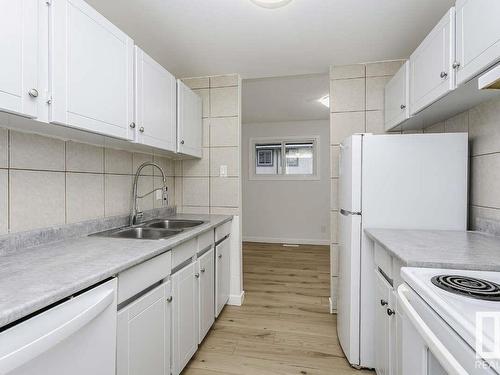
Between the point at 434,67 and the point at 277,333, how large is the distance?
2.10 m

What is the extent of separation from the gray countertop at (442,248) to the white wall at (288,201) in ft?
11.3

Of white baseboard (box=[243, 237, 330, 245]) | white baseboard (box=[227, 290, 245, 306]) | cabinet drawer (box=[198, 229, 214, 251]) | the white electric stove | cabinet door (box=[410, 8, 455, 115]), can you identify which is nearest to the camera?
the white electric stove

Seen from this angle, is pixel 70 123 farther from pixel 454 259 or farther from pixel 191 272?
pixel 454 259

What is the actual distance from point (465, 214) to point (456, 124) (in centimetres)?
70

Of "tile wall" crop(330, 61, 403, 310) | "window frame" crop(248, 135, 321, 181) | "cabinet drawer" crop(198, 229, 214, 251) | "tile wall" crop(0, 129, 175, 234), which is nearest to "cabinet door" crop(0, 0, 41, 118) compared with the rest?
"tile wall" crop(0, 129, 175, 234)

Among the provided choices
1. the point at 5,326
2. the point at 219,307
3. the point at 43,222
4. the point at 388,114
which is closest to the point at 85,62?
the point at 43,222

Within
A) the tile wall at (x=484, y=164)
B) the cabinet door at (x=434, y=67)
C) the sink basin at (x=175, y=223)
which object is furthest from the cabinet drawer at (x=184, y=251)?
the tile wall at (x=484, y=164)

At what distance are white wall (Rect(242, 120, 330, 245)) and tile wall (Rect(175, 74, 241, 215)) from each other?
2.68 m

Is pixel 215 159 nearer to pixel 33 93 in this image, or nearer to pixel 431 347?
pixel 33 93

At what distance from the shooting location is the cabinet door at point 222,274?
2.20 meters

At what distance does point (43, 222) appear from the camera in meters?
1.33

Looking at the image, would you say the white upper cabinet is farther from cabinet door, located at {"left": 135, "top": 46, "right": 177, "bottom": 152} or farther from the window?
the window

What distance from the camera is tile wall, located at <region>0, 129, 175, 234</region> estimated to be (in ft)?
3.90

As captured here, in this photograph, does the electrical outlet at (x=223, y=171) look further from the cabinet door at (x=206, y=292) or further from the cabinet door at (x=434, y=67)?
the cabinet door at (x=434, y=67)
